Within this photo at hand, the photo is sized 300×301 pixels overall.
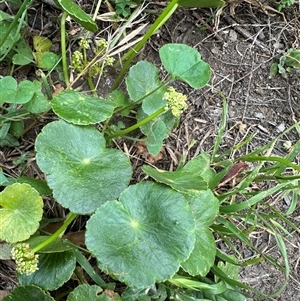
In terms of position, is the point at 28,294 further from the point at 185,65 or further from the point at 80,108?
the point at 185,65

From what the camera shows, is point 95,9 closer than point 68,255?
No

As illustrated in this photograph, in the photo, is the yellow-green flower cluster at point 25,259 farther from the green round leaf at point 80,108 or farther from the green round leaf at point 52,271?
the green round leaf at point 80,108

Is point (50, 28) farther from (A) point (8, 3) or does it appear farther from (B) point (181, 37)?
(B) point (181, 37)

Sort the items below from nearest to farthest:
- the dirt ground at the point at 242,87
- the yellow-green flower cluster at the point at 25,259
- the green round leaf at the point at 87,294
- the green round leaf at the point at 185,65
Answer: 1. the yellow-green flower cluster at the point at 25,259
2. the green round leaf at the point at 87,294
3. the green round leaf at the point at 185,65
4. the dirt ground at the point at 242,87

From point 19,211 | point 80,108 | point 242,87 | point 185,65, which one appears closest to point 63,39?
point 80,108

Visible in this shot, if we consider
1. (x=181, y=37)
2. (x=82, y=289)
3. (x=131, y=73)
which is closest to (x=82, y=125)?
(x=131, y=73)

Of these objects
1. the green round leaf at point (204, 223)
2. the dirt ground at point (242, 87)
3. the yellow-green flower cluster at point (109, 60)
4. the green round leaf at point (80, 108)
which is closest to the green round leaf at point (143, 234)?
the green round leaf at point (204, 223)

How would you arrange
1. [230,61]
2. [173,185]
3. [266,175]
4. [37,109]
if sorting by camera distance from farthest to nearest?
1. [230,61]
2. [266,175]
3. [37,109]
4. [173,185]

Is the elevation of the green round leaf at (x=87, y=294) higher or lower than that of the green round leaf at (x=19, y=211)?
lower
